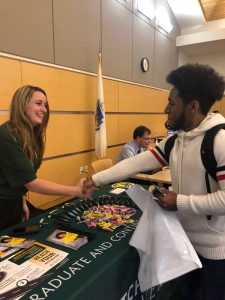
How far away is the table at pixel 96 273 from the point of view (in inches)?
32.3

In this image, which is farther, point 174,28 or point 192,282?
point 174,28

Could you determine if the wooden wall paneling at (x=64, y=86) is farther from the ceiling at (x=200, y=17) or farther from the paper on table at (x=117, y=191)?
the ceiling at (x=200, y=17)

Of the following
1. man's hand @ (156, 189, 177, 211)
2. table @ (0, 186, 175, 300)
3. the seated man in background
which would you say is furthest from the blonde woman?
the seated man in background

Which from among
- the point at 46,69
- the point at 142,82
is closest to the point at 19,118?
the point at 46,69

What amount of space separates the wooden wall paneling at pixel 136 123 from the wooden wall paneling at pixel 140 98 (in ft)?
0.45

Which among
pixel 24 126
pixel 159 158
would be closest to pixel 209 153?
pixel 159 158

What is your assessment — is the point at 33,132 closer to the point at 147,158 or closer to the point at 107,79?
the point at 147,158

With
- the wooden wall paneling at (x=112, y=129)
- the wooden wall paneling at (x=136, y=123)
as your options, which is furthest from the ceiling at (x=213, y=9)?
the wooden wall paneling at (x=112, y=129)

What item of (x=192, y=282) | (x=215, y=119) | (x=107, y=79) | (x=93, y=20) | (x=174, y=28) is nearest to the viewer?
(x=215, y=119)

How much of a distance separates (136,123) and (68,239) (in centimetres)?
385

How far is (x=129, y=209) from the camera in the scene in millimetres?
1489

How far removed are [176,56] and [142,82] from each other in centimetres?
201

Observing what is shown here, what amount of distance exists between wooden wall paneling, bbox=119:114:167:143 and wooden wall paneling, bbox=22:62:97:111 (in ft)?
2.89

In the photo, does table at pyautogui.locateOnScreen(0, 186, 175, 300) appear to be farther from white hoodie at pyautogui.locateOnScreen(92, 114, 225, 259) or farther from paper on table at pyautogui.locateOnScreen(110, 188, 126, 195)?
paper on table at pyautogui.locateOnScreen(110, 188, 126, 195)
